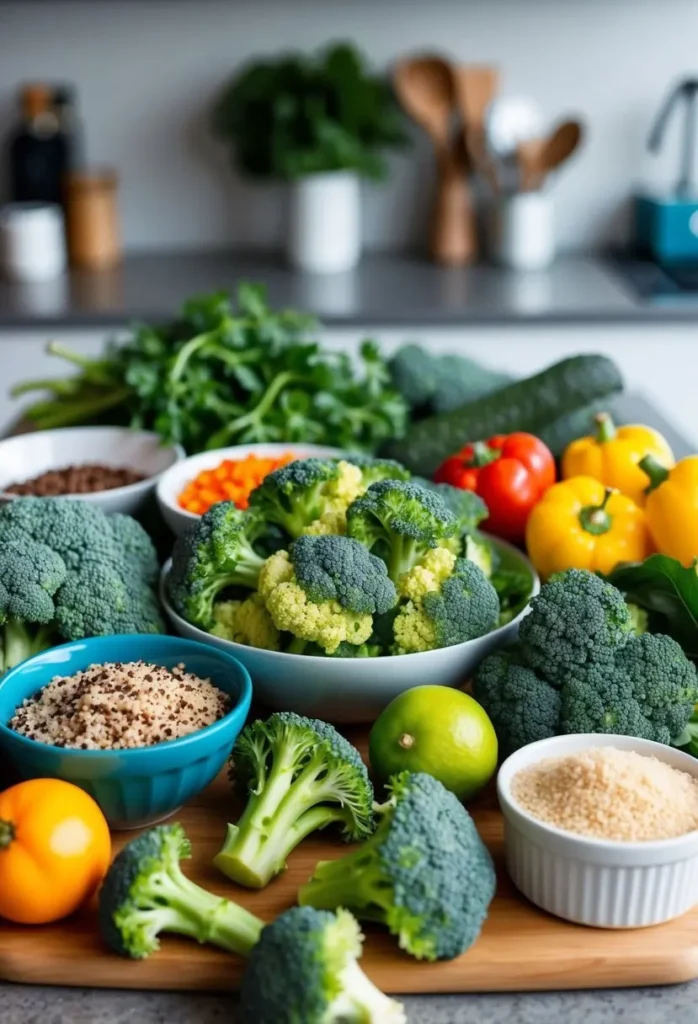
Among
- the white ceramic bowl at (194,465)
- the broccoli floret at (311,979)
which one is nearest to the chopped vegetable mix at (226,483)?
the white ceramic bowl at (194,465)

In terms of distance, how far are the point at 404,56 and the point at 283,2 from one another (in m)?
0.40

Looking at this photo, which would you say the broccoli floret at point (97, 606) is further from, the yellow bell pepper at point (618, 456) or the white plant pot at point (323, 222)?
the white plant pot at point (323, 222)

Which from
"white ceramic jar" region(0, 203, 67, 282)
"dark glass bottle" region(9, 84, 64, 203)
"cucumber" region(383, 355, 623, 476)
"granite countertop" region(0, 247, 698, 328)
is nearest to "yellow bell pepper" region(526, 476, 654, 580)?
"cucumber" region(383, 355, 623, 476)

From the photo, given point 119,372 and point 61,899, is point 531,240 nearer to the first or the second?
point 119,372

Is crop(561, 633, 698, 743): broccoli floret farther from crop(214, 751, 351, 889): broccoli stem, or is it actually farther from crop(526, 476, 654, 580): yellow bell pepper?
crop(526, 476, 654, 580): yellow bell pepper

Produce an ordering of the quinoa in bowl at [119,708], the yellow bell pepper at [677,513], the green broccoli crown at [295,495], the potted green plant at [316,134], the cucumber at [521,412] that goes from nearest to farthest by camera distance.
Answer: the quinoa in bowl at [119,708]
the green broccoli crown at [295,495]
the yellow bell pepper at [677,513]
the cucumber at [521,412]
the potted green plant at [316,134]

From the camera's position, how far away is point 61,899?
3.03 feet

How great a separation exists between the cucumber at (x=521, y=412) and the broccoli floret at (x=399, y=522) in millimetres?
666

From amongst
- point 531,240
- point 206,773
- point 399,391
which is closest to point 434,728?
point 206,773

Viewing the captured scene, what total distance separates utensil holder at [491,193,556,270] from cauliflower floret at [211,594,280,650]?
2495 mm

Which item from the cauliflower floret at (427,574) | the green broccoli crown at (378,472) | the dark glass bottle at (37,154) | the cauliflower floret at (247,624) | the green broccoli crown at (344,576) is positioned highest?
the dark glass bottle at (37,154)

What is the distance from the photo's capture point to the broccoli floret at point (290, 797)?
0.98 metres

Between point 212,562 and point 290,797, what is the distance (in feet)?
0.98

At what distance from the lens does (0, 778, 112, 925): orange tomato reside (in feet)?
2.98
